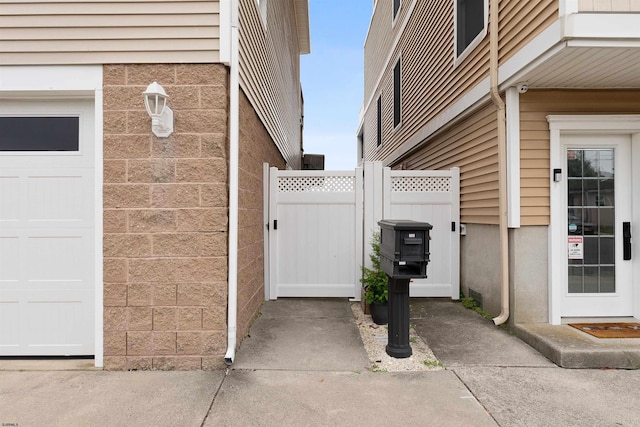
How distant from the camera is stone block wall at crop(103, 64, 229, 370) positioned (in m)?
3.15

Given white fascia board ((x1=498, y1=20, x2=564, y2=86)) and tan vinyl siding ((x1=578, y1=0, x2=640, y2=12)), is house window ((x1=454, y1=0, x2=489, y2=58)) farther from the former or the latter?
tan vinyl siding ((x1=578, y1=0, x2=640, y2=12))

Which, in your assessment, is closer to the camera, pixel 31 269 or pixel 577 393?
pixel 577 393

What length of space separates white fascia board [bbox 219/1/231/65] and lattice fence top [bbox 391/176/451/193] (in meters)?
3.00

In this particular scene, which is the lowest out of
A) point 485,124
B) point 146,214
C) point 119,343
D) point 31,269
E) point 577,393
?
point 577,393

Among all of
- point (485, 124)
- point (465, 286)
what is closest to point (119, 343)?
point (465, 286)

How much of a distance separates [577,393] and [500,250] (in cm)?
172

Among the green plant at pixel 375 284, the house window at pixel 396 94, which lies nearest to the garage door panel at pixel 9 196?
the green plant at pixel 375 284

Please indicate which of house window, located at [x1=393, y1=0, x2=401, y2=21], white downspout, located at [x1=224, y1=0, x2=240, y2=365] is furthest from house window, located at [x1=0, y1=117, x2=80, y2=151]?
house window, located at [x1=393, y1=0, x2=401, y2=21]

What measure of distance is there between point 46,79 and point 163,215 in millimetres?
1555

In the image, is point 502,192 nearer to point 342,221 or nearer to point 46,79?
point 342,221

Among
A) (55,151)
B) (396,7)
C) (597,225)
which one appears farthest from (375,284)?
(396,7)

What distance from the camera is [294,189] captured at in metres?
5.27

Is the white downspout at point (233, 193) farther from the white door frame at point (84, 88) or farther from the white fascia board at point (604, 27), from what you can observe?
the white fascia board at point (604, 27)

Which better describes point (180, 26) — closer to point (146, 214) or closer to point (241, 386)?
point (146, 214)
